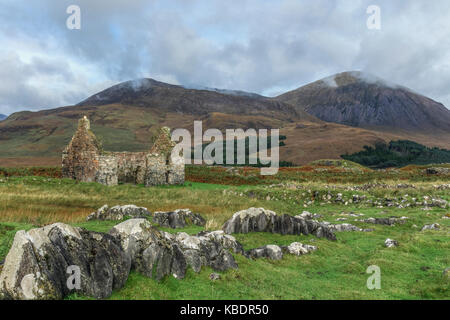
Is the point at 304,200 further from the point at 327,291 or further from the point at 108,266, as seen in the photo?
the point at 108,266

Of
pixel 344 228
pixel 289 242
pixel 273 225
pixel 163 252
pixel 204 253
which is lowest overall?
pixel 344 228

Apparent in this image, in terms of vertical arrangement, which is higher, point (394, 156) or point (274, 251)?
point (394, 156)

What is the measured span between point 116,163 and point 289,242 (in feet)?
75.6

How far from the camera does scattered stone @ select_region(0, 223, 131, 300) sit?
5.77 metres

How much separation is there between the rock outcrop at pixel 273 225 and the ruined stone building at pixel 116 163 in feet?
65.5

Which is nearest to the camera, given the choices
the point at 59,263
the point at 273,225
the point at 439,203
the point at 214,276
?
the point at 59,263

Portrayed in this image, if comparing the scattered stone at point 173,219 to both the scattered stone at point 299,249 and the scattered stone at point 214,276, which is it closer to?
the scattered stone at point 299,249

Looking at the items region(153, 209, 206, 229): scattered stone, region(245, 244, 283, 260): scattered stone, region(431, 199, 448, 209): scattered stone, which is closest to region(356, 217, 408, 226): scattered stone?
region(431, 199, 448, 209): scattered stone

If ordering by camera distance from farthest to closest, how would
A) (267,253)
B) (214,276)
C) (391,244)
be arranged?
(391,244)
(267,253)
(214,276)

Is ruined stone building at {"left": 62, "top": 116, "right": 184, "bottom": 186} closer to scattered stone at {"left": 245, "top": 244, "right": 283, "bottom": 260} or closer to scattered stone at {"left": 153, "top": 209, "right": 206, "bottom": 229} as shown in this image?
scattered stone at {"left": 153, "top": 209, "right": 206, "bottom": 229}

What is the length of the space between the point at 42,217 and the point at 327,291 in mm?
13052

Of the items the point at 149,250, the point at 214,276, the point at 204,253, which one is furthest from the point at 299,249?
the point at 149,250

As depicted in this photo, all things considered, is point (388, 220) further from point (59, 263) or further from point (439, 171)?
point (439, 171)

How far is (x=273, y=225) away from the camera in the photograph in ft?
49.4
